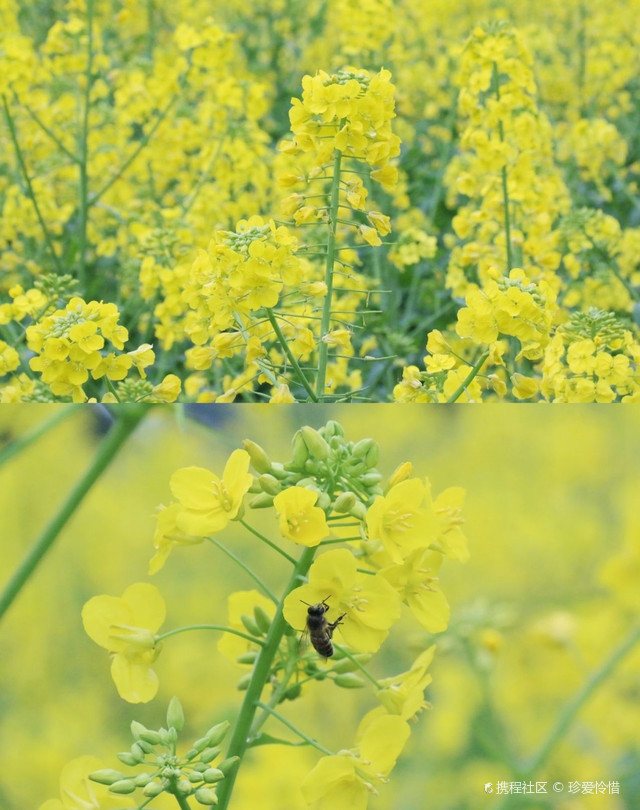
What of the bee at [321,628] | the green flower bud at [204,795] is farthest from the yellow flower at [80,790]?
the bee at [321,628]

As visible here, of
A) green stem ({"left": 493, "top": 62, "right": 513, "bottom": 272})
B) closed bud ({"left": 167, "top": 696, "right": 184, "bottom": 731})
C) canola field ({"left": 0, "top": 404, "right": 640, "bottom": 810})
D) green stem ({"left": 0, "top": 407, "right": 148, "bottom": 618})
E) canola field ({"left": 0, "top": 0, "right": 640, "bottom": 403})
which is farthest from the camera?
green stem ({"left": 493, "top": 62, "right": 513, "bottom": 272})

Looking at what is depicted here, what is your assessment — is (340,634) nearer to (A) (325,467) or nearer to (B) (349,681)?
(B) (349,681)

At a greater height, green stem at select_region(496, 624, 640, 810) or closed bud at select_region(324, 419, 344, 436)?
Result: closed bud at select_region(324, 419, 344, 436)

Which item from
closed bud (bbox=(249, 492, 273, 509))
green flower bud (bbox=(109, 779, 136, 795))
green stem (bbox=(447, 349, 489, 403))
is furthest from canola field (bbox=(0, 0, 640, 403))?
green flower bud (bbox=(109, 779, 136, 795))

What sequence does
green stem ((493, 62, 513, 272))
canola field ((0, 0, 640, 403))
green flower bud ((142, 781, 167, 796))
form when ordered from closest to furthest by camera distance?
green flower bud ((142, 781, 167, 796))
canola field ((0, 0, 640, 403))
green stem ((493, 62, 513, 272))

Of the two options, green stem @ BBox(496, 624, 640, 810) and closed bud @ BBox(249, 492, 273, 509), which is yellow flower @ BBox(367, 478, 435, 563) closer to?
closed bud @ BBox(249, 492, 273, 509)

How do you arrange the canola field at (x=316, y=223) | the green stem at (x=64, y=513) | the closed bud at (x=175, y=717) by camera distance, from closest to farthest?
the closed bud at (x=175, y=717) < the green stem at (x=64, y=513) < the canola field at (x=316, y=223)

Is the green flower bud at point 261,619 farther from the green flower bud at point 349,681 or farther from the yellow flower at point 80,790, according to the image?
the yellow flower at point 80,790

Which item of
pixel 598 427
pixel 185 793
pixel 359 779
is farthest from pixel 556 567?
pixel 185 793
